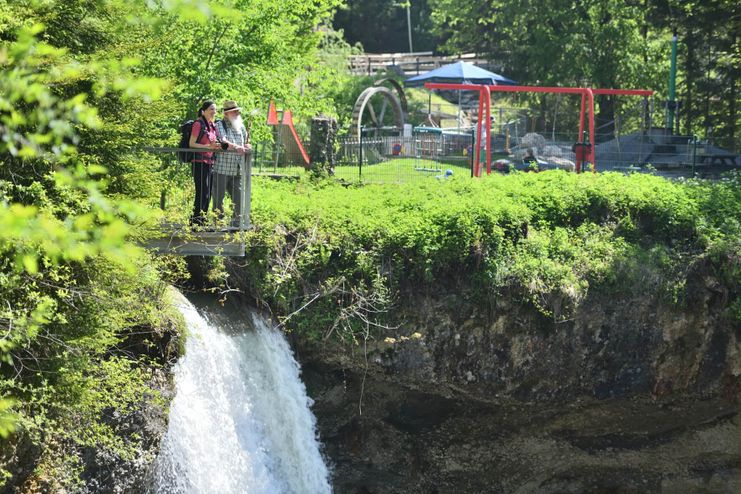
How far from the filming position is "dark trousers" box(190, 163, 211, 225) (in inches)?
496

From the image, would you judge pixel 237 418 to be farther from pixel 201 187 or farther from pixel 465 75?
pixel 465 75

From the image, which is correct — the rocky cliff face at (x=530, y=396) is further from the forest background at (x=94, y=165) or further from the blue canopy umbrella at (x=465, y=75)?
the blue canopy umbrella at (x=465, y=75)

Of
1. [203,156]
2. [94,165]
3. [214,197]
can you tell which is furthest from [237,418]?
[94,165]

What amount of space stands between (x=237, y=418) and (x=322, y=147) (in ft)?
23.8

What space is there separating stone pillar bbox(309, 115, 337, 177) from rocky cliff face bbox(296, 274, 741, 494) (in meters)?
4.94

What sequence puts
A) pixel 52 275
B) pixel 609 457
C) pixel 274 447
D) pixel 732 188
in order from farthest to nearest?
pixel 732 188
pixel 609 457
pixel 274 447
pixel 52 275

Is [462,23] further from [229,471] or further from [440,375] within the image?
[229,471]

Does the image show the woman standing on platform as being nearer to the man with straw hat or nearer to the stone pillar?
the man with straw hat

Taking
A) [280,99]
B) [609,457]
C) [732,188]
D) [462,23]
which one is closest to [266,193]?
[280,99]

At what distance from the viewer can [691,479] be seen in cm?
1664

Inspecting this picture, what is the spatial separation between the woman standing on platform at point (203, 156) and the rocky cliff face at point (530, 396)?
303 centimetres

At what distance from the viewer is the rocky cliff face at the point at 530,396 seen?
1491cm

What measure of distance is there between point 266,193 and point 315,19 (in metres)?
3.54

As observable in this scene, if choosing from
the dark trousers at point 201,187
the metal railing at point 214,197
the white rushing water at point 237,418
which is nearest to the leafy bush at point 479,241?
the white rushing water at point 237,418
